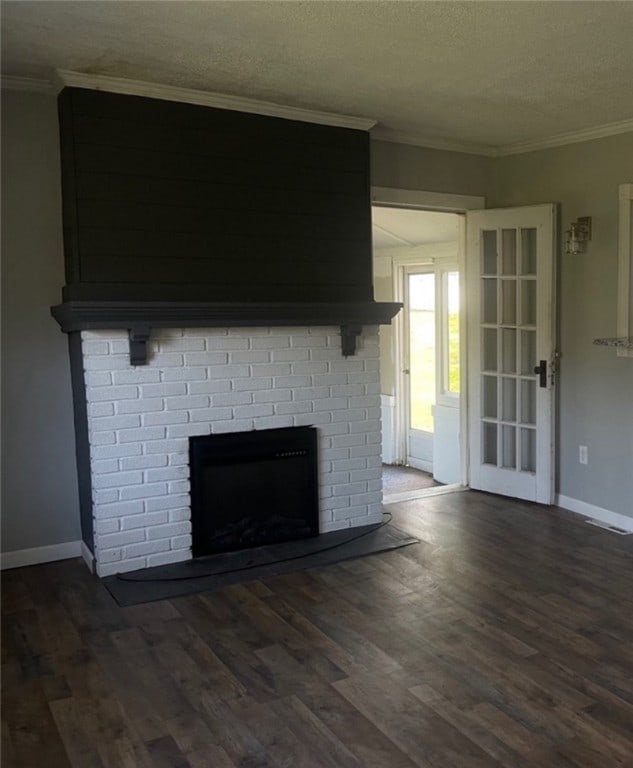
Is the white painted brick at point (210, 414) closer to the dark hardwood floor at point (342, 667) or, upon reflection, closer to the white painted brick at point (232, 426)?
the white painted brick at point (232, 426)

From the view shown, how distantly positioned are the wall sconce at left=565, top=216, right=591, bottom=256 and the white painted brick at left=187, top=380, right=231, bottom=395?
2.30 m

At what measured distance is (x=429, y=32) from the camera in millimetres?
2850

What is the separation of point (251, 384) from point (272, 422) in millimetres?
258

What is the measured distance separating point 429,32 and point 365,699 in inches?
101

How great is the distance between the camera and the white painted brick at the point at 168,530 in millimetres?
3701

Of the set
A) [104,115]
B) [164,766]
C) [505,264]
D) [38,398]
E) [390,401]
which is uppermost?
[104,115]

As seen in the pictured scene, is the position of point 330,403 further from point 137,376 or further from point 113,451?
point 113,451

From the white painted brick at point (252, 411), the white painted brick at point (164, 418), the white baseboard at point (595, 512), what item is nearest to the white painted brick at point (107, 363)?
the white painted brick at point (164, 418)

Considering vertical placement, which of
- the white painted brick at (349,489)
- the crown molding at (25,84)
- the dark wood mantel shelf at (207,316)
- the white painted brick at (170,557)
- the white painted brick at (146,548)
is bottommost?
the white painted brick at (170,557)

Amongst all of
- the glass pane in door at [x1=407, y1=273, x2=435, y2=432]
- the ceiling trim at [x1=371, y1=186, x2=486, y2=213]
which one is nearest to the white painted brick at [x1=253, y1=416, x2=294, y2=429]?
the ceiling trim at [x1=371, y1=186, x2=486, y2=213]

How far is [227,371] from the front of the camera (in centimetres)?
386

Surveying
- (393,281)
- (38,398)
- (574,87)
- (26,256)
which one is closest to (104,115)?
(26,256)

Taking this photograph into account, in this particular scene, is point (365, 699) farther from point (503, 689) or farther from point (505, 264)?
point (505, 264)

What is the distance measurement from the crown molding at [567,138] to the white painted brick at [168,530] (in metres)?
3.28
